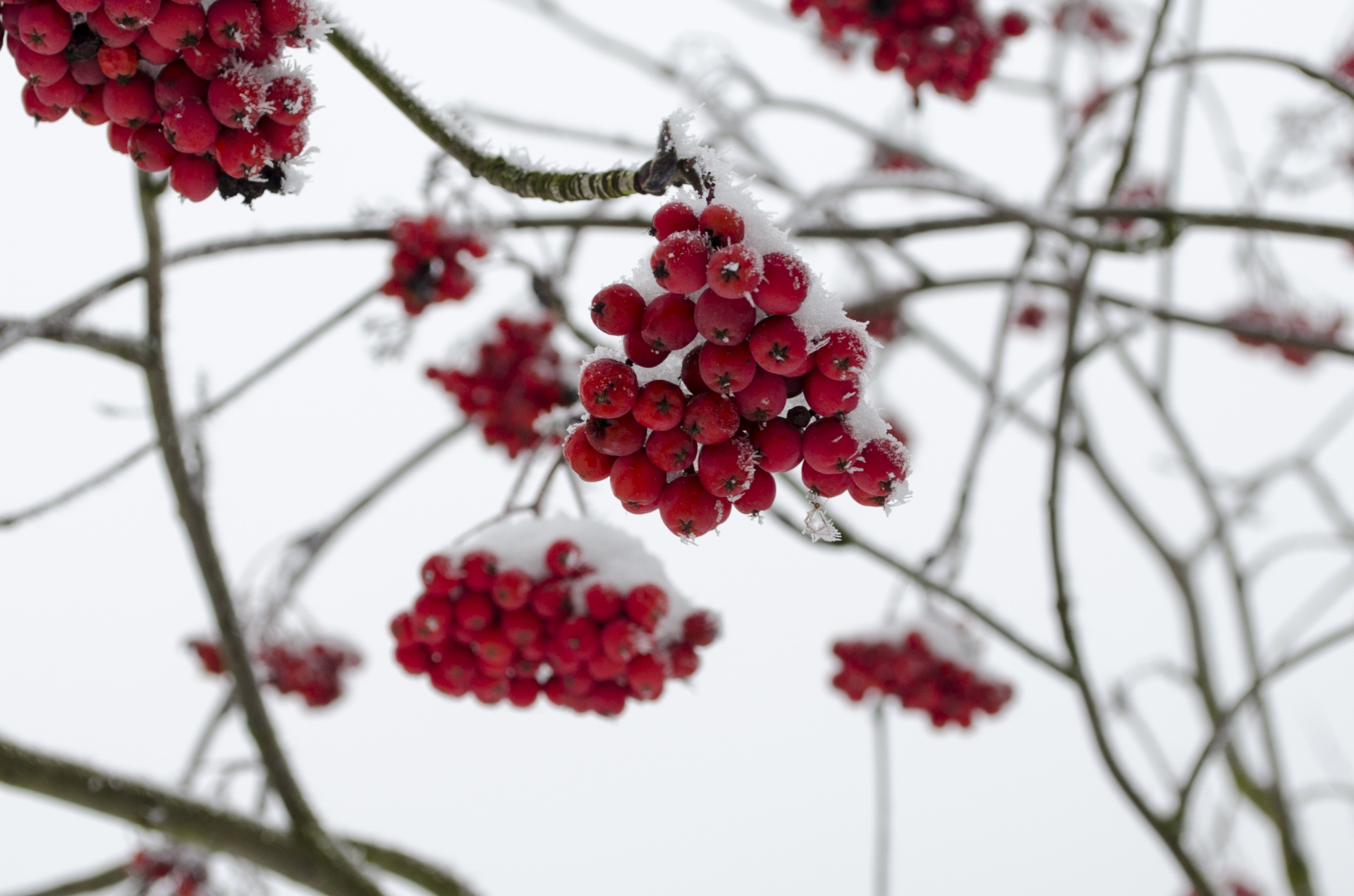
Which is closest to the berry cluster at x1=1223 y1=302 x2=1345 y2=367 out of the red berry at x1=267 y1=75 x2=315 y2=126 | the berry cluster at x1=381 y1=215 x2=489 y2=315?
the berry cluster at x1=381 y1=215 x2=489 y2=315

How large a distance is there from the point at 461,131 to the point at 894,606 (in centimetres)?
126

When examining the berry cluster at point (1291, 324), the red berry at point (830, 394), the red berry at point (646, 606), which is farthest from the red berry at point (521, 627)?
the berry cluster at point (1291, 324)

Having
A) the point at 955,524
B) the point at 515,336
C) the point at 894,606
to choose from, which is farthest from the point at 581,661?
the point at 515,336

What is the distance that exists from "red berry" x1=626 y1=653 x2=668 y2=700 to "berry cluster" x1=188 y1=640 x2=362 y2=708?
1.16 metres

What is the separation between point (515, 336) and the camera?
1783mm

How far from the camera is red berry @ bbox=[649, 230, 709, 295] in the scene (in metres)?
0.52

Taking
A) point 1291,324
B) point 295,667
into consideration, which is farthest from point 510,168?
point 1291,324

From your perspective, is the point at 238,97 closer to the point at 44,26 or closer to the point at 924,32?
the point at 44,26

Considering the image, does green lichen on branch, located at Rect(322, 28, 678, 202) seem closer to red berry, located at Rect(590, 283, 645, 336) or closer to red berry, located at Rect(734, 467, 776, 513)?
red berry, located at Rect(590, 283, 645, 336)

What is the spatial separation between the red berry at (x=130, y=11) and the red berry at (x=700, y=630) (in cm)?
79

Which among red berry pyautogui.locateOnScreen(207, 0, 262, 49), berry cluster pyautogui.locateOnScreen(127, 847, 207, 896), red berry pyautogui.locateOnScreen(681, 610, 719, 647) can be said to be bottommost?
berry cluster pyautogui.locateOnScreen(127, 847, 207, 896)

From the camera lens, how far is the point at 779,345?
1.73 ft

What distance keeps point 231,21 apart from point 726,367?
37 cm

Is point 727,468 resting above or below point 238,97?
below
